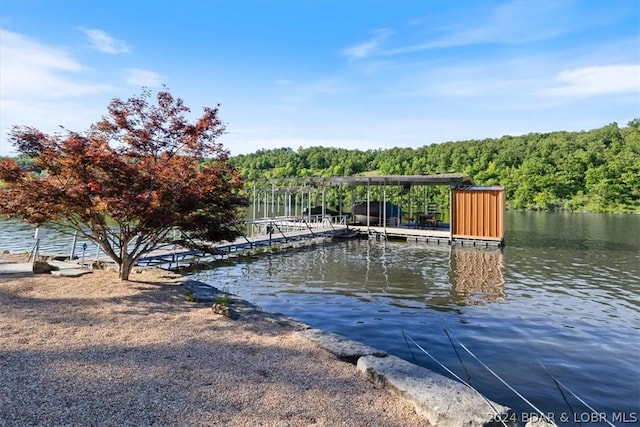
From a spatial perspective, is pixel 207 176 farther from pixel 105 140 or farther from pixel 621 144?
pixel 621 144

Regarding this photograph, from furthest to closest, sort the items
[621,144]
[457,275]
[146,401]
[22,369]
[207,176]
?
[621,144], [457,275], [207,176], [22,369], [146,401]

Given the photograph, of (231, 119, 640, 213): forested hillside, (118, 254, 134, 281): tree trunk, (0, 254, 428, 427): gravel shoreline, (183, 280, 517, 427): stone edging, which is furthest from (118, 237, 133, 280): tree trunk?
(231, 119, 640, 213): forested hillside

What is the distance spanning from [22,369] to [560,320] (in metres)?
9.85

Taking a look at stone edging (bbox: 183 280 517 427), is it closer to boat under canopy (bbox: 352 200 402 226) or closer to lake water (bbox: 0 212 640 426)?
lake water (bbox: 0 212 640 426)

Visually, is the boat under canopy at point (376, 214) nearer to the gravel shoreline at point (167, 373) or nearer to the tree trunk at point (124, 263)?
the tree trunk at point (124, 263)

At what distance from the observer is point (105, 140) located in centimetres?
933

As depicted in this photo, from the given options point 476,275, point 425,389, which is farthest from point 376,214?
point 425,389

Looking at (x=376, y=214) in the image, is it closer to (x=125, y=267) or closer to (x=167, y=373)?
(x=125, y=267)

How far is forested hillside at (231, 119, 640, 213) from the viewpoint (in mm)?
54844

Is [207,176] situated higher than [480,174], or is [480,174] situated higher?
[480,174]

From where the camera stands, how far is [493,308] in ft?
32.2

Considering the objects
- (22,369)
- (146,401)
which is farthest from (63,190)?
(146,401)

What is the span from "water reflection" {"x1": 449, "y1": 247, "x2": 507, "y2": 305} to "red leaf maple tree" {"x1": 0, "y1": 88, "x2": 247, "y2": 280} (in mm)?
6858

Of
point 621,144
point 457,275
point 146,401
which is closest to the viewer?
point 146,401
